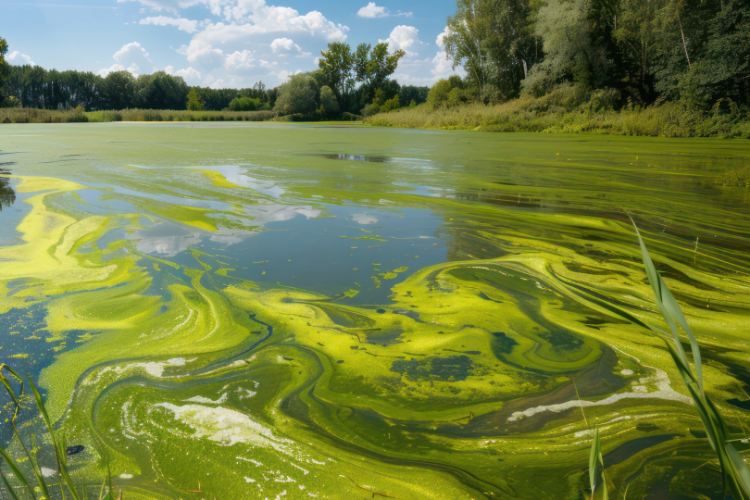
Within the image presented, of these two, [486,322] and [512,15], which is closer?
[486,322]

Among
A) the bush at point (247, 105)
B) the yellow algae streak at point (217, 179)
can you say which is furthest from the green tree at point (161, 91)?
the yellow algae streak at point (217, 179)

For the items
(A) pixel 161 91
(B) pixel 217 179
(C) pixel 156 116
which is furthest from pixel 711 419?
(A) pixel 161 91

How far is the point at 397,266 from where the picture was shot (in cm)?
167

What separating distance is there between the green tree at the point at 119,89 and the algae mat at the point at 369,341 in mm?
46763

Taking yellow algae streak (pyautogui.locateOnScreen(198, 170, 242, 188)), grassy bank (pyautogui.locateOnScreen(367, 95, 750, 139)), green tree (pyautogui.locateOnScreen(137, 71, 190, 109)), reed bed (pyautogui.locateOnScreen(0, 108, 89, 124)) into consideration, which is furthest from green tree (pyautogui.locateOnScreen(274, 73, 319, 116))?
yellow algae streak (pyautogui.locateOnScreen(198, 170, 242, 188))

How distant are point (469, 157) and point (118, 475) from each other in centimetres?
500

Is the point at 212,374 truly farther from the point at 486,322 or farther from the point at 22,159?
the point at 22,159

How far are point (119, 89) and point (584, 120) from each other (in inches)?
1742

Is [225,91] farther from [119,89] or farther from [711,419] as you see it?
[711,419]

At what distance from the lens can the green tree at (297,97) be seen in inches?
1110

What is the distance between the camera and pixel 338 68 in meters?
33.9

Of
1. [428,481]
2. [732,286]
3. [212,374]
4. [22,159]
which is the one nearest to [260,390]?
[212,374]

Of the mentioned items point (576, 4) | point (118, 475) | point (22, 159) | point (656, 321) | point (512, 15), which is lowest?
point (118, 475)

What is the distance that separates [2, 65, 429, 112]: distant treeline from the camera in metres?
39.6
